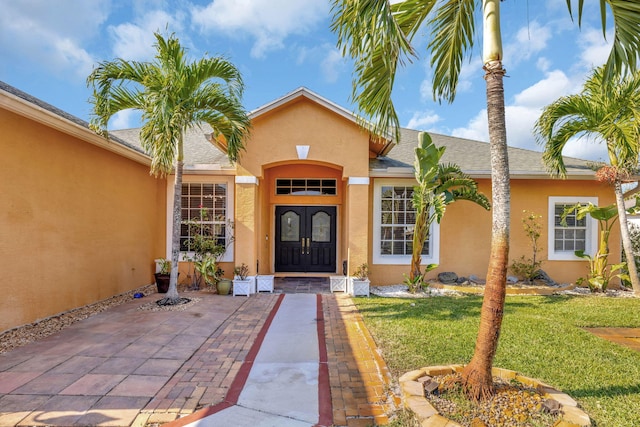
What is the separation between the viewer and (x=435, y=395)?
3338mm

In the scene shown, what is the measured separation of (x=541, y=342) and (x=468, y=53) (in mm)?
4607

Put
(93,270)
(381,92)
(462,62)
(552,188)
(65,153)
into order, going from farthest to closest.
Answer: (552,188) < (93,270) < (65,153) < (462,62) < (381,92)

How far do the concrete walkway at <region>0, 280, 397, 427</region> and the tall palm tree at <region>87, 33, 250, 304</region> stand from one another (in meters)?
2.32

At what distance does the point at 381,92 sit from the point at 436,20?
1.33 meters

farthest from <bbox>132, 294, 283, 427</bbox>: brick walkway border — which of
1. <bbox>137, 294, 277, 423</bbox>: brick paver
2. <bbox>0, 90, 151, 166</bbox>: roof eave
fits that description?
<bbox>0, 90, 151, 166</bbox>: roof eave

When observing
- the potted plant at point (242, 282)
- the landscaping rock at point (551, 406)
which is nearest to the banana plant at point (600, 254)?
the landscaping rock at point (551, 406)

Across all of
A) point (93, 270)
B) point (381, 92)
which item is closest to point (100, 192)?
point (93, 270)

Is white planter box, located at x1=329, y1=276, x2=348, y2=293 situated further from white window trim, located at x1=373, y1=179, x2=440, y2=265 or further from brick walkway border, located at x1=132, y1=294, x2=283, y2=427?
brick walkway border, located at x1=132, y1=294, x2=283, y2=427

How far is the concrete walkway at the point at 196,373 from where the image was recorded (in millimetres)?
3240

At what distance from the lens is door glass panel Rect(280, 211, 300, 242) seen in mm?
11359

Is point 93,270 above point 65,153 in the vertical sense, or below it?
below

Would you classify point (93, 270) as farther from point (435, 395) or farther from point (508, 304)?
point (508, 304)

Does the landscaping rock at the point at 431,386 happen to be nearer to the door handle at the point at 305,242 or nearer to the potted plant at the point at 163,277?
the potted plant at the point at 163,277

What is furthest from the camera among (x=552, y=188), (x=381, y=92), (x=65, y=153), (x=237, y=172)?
(x=552, y=188)
